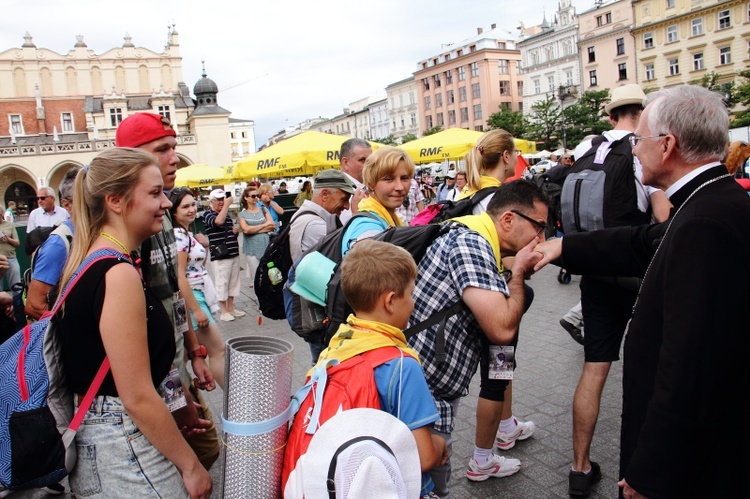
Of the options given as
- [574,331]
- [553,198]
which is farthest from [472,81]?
[553,198]

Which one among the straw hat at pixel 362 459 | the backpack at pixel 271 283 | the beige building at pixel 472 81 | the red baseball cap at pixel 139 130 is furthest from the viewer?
the beige building at pixel 472 81

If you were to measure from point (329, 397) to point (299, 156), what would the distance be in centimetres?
1185

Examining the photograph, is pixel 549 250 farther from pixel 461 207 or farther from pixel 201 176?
pixel 201 176

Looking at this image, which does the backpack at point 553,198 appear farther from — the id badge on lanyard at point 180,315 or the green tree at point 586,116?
the green tree at point 586,116

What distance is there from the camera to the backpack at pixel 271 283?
12.7 ft

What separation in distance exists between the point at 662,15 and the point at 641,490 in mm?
67351

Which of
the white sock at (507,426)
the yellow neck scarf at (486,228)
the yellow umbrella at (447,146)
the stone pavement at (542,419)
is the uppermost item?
the yellow umbrella at (447,146)

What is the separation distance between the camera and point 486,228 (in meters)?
2.76

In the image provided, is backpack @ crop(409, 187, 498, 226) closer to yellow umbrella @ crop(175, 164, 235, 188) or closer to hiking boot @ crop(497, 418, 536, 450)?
hiking boot @ crop(497, 418, 536, 450)

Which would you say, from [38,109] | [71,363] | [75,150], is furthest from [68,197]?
[38,109]

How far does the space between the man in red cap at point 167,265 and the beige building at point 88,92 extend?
205 ft

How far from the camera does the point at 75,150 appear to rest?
6138cm

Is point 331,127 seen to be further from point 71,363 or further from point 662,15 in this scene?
point 71,363

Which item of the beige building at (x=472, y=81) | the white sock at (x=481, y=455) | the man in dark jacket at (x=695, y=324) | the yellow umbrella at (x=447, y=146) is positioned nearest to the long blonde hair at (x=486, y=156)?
the white sock at (x=481, y=455)
